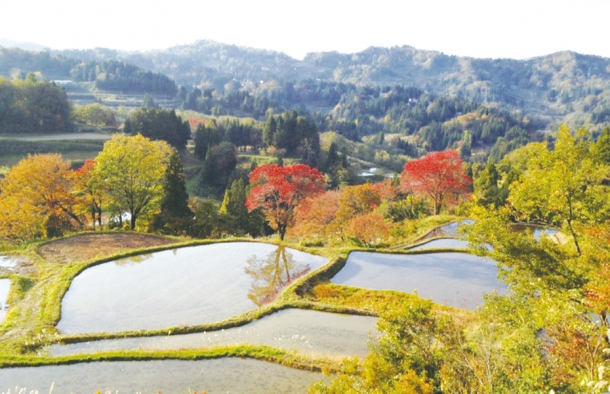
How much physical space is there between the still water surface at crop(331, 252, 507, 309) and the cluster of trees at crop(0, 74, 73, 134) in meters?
64.1

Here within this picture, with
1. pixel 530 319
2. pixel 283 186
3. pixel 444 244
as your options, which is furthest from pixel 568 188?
pixel 283 186

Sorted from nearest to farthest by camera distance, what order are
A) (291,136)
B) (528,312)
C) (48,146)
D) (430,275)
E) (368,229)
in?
(528,312), (430,275), (368,229), (48,146), (291,136)

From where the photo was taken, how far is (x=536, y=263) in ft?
36.4

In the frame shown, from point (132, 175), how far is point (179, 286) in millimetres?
15146

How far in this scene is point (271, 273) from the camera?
20281 millimetres

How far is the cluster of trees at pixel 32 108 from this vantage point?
6338 centimetres

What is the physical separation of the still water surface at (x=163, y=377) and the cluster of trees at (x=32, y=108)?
65.3 metres

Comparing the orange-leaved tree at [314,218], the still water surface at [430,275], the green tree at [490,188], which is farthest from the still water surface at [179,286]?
the green tree at [490,188]

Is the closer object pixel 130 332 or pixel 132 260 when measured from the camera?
pixel 130 332

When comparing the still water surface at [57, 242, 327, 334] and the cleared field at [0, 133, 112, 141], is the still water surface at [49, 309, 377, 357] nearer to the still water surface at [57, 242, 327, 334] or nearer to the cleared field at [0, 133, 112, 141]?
the still water surface at [57, 242, 327, 334]

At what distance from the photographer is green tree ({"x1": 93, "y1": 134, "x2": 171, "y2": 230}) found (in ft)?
98.7

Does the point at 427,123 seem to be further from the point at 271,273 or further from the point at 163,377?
the point at 163,377

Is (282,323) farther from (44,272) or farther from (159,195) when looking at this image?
(159,195)

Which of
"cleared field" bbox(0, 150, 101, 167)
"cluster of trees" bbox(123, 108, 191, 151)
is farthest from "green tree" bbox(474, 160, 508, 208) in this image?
"cleared field" bbox(0, 150, 101, 167)
